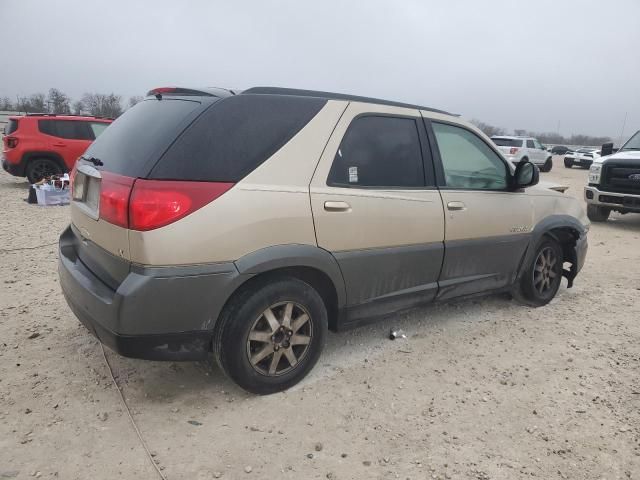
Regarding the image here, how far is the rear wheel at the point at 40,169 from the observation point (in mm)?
10867

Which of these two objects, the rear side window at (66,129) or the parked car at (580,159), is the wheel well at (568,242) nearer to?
the rear side window at (66,129)

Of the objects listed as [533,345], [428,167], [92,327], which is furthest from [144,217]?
[533,345]

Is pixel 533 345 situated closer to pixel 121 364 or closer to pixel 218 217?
pixel 218 217

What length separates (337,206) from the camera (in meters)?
2.94

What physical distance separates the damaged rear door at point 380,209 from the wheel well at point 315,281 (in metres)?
0.11

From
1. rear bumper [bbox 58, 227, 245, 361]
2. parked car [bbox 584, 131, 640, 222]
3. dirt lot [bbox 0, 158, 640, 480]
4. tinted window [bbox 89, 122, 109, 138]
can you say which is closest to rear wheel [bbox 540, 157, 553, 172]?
parked car [bbox 584, 131, 640, 222]

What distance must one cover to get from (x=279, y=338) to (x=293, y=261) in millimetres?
482

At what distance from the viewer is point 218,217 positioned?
2496 millimetres

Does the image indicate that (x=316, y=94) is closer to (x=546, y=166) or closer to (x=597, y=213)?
(x=597, y=213)

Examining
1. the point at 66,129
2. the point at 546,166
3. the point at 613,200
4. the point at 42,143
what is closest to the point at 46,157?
the point at 42,143

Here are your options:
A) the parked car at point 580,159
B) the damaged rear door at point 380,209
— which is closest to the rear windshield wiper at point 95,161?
the damaged rear door at point 380,209

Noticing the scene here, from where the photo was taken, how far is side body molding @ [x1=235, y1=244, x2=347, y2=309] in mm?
2617

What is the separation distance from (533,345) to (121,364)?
307cm

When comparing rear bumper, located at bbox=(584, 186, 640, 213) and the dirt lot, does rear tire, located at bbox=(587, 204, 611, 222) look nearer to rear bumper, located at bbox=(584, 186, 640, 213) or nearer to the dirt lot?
rear bumper, located at bbox=(584, 186, 640, 213)
